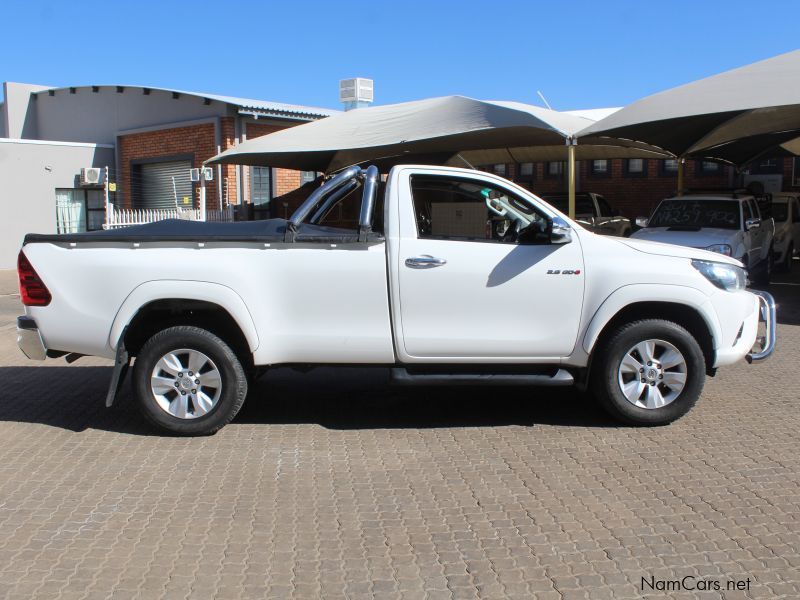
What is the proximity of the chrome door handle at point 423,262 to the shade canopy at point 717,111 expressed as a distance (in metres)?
7.49

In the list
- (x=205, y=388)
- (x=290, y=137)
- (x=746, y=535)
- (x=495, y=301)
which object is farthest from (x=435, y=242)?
(x=290, y=137)

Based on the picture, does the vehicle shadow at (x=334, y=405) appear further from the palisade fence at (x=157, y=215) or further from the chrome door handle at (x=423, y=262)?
the palisade fence at (x=157, y=215)

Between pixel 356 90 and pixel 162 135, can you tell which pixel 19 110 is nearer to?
pixel 162 135

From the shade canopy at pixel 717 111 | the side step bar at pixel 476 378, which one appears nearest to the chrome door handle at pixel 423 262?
the side step bar at pixel 476 378

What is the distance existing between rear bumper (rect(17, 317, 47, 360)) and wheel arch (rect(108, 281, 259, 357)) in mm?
538

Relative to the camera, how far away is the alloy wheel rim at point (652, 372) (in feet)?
19.5

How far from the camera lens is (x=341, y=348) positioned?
19.2 feet

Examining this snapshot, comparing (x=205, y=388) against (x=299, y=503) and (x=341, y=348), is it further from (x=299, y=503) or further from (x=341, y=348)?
(x=299, y=503)

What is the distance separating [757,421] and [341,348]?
333 centimetres

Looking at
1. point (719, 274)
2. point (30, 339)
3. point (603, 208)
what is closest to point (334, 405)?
point (30, 339)

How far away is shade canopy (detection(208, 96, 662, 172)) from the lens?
504 inches

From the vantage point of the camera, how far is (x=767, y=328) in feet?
20.8

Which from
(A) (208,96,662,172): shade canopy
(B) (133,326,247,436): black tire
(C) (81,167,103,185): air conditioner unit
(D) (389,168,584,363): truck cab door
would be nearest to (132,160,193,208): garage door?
(C) (81,167,103,185): air conditioner unit

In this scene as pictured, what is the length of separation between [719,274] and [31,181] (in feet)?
63.6
